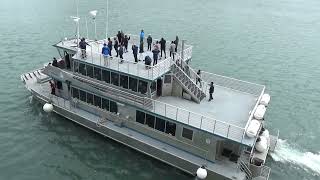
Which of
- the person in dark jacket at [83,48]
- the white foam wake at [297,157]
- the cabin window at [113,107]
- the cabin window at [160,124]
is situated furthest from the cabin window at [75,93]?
the white foam wake at [297,157]

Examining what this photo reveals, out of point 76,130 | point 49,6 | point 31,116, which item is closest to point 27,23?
point 49,6

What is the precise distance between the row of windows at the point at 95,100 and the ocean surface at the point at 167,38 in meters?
2.70

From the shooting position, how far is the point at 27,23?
6362 cm

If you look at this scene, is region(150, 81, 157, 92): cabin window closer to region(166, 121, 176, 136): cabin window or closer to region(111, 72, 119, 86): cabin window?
region(111, 72, 119, 86): cabin window

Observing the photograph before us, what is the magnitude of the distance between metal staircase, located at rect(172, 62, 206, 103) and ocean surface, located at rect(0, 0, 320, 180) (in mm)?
6232

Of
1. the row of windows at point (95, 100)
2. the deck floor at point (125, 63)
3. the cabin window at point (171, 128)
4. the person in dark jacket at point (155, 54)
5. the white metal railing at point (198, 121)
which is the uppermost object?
the person in dark jacket at point (155, 54)

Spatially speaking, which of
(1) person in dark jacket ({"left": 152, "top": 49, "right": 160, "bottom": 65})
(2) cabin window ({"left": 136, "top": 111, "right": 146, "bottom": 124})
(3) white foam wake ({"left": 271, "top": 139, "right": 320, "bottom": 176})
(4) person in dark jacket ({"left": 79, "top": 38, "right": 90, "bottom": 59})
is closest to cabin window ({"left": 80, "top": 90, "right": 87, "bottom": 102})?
(4) person in dark jacket ({"left": 79, "top": 38, "right": 90, "bottom": 59})

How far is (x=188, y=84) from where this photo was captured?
90.6 feet

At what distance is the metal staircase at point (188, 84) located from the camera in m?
27.2

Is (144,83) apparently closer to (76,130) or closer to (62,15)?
(76,130)

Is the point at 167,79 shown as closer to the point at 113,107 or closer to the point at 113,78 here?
the point at 113,78

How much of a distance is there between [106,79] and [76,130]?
19.9 ft

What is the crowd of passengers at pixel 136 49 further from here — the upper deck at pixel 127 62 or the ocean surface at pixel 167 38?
the ocean surface at pixel 167 38

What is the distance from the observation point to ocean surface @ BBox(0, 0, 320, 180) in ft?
87.4
